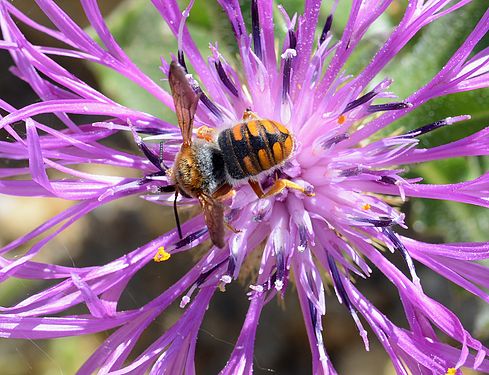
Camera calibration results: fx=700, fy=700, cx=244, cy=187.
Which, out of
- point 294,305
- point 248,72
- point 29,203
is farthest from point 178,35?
point 29,203

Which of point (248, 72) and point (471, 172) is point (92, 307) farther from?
point (471, 172)

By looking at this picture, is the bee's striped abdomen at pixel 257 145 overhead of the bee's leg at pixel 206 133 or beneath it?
beneath

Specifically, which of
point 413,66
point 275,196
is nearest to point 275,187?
point 275,196

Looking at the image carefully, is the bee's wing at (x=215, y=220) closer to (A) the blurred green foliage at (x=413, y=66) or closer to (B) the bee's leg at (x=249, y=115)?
(B) the bee's leg at (x=249, y=115)

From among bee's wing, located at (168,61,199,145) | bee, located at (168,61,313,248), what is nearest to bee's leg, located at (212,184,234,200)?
bee, located at (168,61,313,248)

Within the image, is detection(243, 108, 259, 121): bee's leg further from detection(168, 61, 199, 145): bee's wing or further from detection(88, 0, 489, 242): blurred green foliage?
detection(88, 0, 489, 242): blurred green foliage

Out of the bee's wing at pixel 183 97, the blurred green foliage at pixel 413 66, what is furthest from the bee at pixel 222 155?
the blurred green foliage at pixel 413 66

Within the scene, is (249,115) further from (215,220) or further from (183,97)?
(215,220)

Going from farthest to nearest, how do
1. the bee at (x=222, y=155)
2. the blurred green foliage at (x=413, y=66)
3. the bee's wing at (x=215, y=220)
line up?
the blurred green foliage at (x=413, y=66) < the bee at (x=222, y=155) < the bee's wing at (x=215, y=220)
